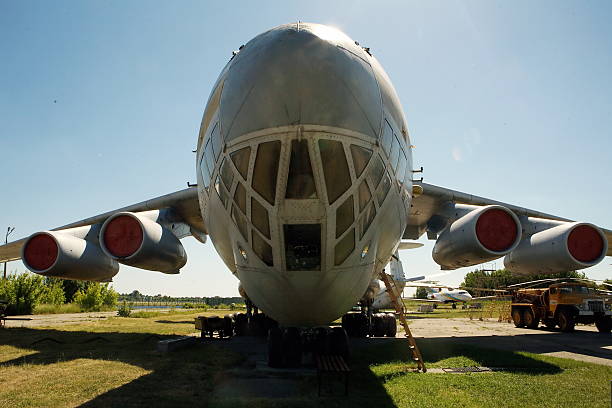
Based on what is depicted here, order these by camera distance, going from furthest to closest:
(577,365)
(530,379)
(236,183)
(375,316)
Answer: (375,316) → (577,365) → (530,379) → (236,183)

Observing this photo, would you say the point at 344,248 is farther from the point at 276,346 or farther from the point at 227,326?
the point at 227,326

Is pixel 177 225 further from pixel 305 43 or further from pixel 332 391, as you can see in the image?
pixel 305 43

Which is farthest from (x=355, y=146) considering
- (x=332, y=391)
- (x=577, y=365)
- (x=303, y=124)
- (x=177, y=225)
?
(x=177, y=225)

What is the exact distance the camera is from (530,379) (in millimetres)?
6035

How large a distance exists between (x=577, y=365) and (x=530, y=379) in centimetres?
194

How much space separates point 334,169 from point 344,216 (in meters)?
0.52

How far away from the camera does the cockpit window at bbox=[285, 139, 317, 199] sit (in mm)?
3797

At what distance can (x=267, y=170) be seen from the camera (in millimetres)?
3928

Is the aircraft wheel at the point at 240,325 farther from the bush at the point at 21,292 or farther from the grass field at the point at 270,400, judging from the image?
the bush at the point at 21,292

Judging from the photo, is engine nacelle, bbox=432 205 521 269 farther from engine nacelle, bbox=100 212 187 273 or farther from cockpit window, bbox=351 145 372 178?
engine nacelle, bbox=100 212 187 273

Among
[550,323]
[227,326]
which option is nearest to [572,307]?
[550,323]

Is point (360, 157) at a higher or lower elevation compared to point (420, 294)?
higher

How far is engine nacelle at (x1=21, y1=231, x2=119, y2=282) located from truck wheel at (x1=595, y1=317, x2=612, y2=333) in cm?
1800

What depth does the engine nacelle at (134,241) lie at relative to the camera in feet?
27.2
